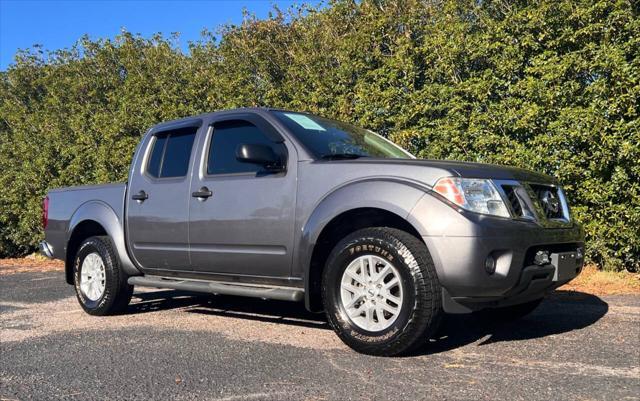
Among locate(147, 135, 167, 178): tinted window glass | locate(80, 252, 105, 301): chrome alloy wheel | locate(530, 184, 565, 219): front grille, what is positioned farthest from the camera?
locate(80, 252, 105, 301): chrome alloy wheel

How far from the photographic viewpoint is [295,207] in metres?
4.62

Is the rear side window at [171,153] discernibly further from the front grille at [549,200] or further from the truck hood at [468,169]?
the front grille at [549,200]

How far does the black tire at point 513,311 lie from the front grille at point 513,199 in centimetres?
126

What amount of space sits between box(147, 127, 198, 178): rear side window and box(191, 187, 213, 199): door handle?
1.20ft

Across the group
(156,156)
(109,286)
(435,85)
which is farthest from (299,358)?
(435,85)

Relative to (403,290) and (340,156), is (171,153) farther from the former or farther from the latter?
(403,290)

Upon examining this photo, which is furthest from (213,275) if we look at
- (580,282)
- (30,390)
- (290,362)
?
(580,282)

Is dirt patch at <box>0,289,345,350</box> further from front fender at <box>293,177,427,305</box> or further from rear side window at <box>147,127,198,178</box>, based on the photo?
rear side window at <box>147,127,198,178</box>

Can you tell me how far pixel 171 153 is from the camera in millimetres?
5863

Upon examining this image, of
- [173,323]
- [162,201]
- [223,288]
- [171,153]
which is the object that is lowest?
[173,323]

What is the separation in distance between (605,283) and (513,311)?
250cm

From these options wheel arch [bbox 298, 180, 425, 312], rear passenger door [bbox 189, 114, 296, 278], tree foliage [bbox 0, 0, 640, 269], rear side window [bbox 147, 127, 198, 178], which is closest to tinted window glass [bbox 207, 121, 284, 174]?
rear passenger door [bbox 189, 114, 296, 278]

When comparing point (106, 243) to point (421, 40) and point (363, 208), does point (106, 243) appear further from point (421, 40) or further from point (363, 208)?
point (421, 40)

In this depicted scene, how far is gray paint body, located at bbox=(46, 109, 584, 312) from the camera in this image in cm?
386
